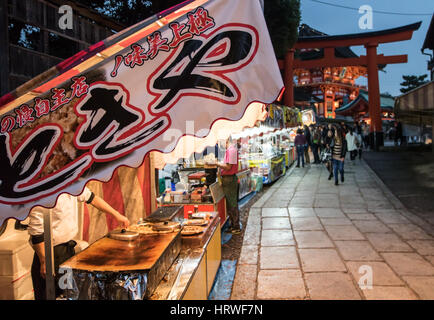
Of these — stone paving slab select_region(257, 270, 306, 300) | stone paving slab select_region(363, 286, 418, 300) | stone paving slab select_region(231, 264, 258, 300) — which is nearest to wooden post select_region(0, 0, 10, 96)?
stone paving slab select_region(231, 264, 258, 300)

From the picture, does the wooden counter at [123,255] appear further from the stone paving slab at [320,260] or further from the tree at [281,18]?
the tree at [281,18]

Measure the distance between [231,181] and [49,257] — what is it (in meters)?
4.04

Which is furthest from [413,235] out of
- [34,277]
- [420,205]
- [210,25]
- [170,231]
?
[34,277]

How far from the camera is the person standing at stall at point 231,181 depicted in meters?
5.67

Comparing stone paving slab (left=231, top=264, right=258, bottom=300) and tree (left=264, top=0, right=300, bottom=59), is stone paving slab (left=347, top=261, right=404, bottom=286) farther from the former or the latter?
tree (left=264, top=0, right=300, bottom=59)

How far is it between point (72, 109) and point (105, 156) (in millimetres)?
316

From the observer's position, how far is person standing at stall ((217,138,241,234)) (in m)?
5.67

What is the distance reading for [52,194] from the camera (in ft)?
5.66

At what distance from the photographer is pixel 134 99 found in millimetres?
1856

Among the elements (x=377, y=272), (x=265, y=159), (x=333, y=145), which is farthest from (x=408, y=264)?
(x=265, y=159)

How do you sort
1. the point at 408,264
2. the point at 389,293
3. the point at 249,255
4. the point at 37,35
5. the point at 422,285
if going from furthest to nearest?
the point at 37,35
the point at 249,255
the point at 408,264
the point at 422,285
the point at 389,293

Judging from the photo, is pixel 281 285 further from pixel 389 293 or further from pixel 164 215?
pixel 164 215

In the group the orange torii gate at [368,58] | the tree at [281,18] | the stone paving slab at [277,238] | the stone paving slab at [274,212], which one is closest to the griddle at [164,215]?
the stone paving slab at [277,238]
